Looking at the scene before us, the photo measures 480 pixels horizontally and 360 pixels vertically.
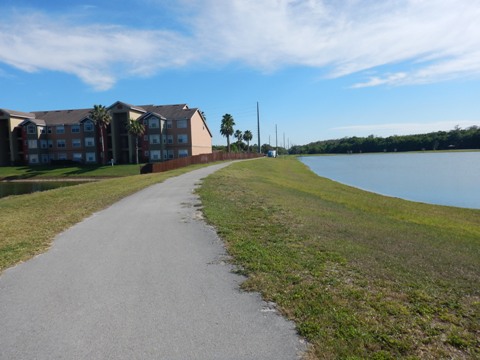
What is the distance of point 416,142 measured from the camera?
165125 mm

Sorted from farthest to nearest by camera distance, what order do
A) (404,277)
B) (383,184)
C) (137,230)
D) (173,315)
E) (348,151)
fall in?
1. (348,151)
2. (383,184)
3. (137,230)
4. (404,277)
5. (173,315)

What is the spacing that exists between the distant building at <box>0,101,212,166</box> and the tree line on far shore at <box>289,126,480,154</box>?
404 ft

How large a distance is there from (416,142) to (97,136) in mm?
142716

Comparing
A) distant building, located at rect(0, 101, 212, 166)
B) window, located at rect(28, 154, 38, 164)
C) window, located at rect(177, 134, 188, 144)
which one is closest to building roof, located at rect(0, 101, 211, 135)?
distant building, located at rect(0, 101, 212, 166)

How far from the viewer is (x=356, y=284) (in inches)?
229

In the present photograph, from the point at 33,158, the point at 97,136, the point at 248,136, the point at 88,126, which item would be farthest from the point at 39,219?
the point at 248,136

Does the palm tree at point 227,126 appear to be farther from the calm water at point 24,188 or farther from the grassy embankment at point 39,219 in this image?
the grassy embankment at point 39,219

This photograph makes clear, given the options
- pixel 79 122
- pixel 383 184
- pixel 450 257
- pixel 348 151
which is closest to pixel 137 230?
pixel 450 257

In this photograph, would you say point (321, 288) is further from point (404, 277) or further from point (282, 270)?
point (404, 277)

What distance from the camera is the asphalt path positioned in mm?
4051

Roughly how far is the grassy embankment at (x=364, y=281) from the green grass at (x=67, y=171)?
47559 millimetres

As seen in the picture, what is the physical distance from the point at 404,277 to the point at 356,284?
1.08 metres

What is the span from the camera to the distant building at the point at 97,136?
6725 centimetres

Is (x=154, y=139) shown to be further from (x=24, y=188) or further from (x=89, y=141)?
(x=24, y=188)
